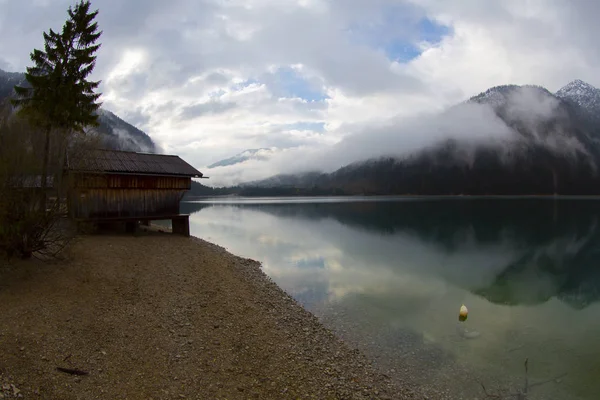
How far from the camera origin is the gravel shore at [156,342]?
8164mm

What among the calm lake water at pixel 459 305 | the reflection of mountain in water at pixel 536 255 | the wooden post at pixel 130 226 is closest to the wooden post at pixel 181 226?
the wooden post at pixel 130 226

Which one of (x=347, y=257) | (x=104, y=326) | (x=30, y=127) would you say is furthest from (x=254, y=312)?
(x=347, y=257)

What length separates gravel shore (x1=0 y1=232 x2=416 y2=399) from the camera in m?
8.16

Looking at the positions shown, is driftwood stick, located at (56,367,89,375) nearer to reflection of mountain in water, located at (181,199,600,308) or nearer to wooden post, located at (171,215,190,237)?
reflection of mountain in water, located at (181,199,600,308)

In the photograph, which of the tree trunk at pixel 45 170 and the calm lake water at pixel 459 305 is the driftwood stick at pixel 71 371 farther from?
the calm lake water at pixel 459 305

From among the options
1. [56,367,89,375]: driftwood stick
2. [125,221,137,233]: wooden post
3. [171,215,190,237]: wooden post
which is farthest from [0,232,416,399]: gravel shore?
[171,215,190,237]: wooden post

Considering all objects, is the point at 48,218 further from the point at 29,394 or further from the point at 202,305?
the point at 29,394

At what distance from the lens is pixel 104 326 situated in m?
10.7

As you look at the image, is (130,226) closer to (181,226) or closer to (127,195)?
(127,195)

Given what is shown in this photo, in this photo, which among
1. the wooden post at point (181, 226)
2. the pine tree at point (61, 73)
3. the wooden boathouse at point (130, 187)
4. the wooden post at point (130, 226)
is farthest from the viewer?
the wooden post at point (181, 226)

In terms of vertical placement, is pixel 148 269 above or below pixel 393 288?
above

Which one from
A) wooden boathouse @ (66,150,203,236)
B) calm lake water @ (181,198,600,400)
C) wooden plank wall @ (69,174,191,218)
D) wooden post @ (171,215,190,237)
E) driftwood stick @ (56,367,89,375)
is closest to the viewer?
driftwood stick @ (56,367,89,375)

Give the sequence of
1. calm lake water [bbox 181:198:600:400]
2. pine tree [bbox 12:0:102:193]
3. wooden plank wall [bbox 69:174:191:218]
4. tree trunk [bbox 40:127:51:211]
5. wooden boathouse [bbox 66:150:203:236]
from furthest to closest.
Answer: wooden plank wall [bbox 69:174:191:218] < wooden boathouse [bbox 66:150:203:236] < pine tree [bbox 12:0:102:193] < tree trunk [bbox 40:127:51:211] < calm lake water [bbox 181:198:600:400]

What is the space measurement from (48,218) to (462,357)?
16.4 metres
